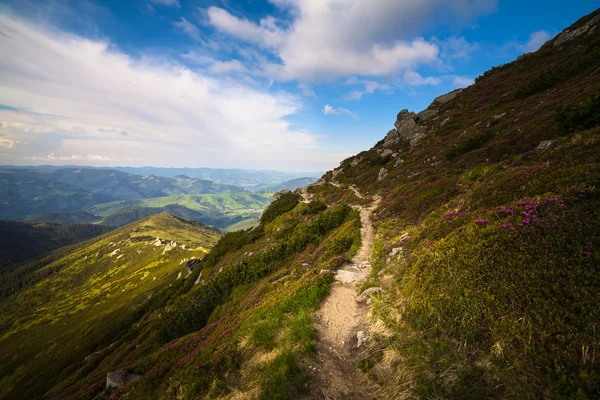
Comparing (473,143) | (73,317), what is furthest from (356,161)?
(73,317)

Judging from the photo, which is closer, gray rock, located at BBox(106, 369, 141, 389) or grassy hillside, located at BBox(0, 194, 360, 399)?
grassy hillside, located at BBox(0, 194, 360, 399)

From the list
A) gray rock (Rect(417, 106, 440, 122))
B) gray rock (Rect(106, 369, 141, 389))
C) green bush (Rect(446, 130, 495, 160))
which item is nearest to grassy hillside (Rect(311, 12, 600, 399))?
green bush (Rect(446, 130, 495, 160))

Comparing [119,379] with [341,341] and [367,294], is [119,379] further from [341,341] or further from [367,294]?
[367,294]

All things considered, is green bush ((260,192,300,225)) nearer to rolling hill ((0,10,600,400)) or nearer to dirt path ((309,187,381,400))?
rolling hill ((0,10,600,400))

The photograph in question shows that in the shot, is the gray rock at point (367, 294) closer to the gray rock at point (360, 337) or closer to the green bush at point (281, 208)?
the gray rock at point (360, 337)

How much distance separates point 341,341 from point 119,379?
1788 centimetres

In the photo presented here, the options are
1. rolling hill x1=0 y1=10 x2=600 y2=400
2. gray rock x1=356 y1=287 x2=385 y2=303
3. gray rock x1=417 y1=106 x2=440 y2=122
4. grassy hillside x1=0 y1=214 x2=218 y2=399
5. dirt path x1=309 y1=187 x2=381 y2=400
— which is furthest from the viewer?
gray rock x1=417 y1=106 x2=440 y2=122

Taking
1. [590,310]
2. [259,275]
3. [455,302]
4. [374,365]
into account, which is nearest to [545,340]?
[590,310]

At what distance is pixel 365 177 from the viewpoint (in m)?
51.7

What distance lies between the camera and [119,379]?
633 inches

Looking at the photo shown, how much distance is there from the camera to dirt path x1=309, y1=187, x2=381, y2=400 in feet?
22.3

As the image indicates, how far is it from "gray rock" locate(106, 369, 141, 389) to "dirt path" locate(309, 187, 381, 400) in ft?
50.7

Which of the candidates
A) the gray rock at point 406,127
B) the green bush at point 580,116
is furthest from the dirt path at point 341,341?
the gray rock at point 406,127

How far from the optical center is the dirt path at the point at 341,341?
6.81 meters
